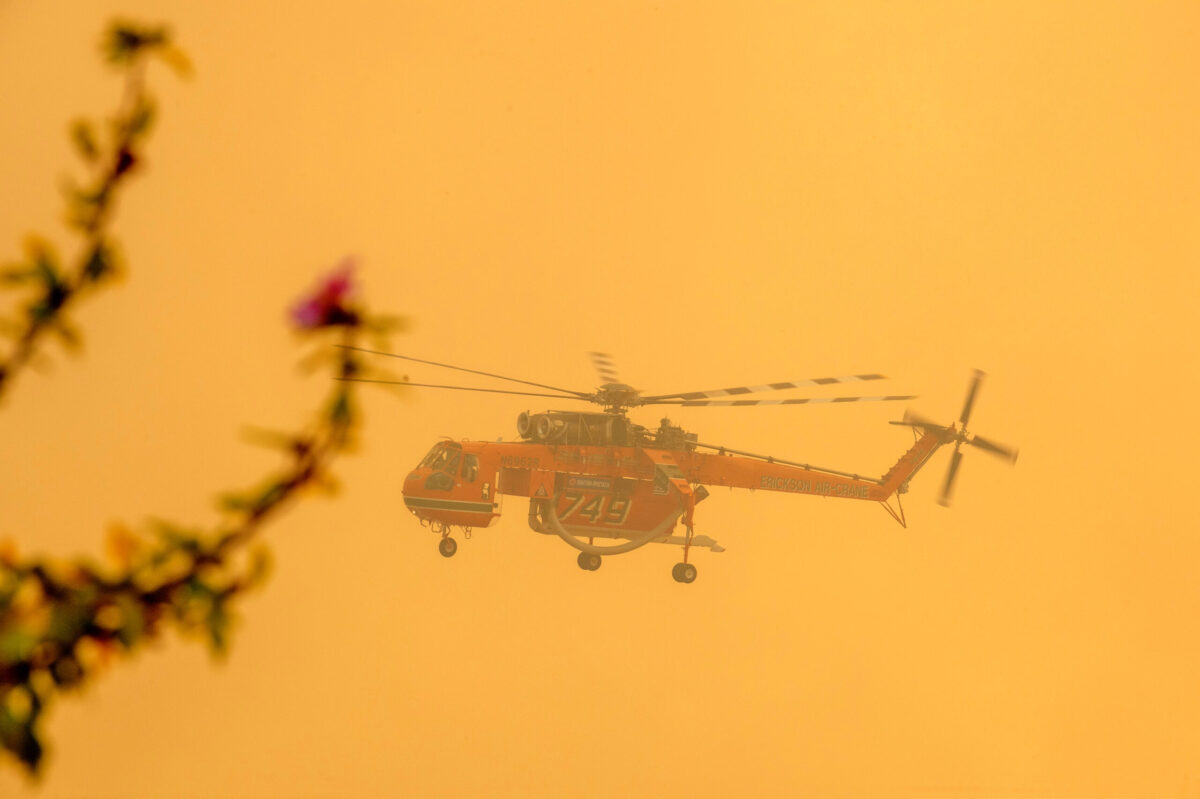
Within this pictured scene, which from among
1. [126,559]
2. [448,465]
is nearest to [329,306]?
[126,559]

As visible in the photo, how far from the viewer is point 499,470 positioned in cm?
1255

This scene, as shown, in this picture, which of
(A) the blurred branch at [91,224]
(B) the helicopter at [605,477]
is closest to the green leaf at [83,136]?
(A) the blurred branch at [91,224]

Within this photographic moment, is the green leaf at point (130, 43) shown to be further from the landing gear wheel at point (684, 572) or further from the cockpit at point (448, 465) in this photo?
the landing gear wheel at point (684, 572)

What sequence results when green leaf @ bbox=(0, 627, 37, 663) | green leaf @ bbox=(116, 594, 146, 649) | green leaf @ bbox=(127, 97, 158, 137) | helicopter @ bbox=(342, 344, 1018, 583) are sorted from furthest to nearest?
helicopter @ bbox=(342, 344, 1018, 583), green leaf @ bbox=(127, 97, 158, 137), green leaf @ bbox=(116, 594, 146, 649), green leaf @ bbox=(0, 627, 37, 663)

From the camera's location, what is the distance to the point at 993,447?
12.6 m

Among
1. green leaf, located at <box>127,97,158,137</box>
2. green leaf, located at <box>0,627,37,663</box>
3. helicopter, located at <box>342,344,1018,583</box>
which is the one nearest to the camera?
green leaf, located at <box>0,627,37,663</box>

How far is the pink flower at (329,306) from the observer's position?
1.42 meters

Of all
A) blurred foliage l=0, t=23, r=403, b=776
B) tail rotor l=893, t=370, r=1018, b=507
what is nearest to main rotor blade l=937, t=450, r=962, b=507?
tail rotor l=893, t=370, r=1018, b=507

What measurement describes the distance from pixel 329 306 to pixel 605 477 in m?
11.2

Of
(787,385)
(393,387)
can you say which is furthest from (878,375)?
(393,387)

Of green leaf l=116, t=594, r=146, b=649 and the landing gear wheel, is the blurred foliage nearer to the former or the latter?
green leaf l=116, t=594, r=146, b=649

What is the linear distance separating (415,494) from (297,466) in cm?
1080

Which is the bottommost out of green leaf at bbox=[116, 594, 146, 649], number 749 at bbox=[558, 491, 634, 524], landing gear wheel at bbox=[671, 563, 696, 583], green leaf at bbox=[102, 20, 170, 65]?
landing gear wheel at bbox=[671, 563, 696, 583]

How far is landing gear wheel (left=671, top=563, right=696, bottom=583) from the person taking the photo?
12312mm
